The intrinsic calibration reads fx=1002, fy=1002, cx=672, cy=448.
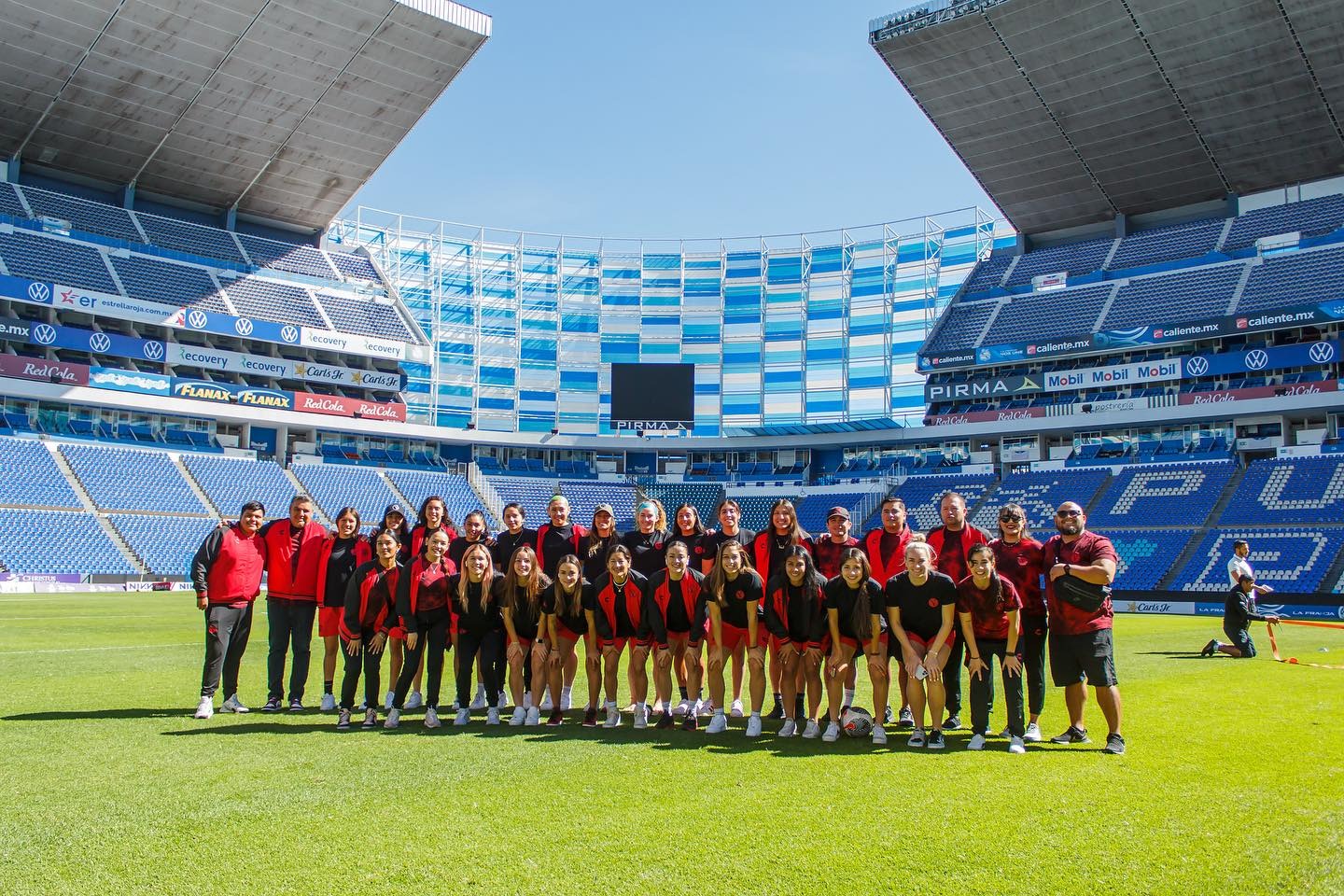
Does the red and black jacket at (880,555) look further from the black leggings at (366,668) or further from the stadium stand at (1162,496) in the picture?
the stadium stand at (1162,496)

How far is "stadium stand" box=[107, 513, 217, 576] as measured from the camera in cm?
3847

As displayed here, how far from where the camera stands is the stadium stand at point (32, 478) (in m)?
38.2

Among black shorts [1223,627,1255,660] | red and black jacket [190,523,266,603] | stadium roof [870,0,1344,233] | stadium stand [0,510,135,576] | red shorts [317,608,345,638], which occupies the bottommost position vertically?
black shorts [1223,627,1255,660]

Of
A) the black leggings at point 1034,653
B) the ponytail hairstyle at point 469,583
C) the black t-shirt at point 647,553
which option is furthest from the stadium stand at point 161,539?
the black leggings at point 1034,653

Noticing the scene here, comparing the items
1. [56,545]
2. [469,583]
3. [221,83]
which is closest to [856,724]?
[469,583]

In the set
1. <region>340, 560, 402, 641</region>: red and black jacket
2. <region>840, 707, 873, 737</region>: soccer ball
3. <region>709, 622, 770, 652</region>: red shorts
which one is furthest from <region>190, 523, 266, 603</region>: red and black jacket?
<region>840, 707, 873, 737</region>: soccer ball

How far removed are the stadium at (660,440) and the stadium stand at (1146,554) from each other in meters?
0.26

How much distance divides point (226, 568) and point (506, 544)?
2.75 m

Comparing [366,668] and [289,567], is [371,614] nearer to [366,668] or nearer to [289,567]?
[366,668]

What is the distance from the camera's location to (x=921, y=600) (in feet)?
27.3

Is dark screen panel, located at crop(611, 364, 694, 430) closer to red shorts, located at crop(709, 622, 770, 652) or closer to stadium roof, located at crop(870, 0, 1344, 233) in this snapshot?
stadium roof, located at crop(870, 0, 1344, 233)

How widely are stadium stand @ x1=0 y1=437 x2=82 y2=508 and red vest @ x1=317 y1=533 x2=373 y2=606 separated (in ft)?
113

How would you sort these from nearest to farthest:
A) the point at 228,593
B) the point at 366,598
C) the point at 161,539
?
the point at 366,598, the point at 228,593, the point at 161,539

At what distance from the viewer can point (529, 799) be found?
6.02m
